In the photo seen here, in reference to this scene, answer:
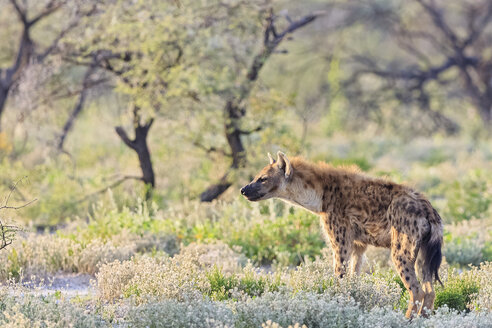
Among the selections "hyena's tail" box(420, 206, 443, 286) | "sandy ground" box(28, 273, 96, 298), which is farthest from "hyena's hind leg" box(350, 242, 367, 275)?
"sandy ground" box(28, 273, 96, 298)

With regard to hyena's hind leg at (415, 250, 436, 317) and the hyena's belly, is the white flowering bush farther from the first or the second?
hyena's hind leg at (415, 250, 436, 317)

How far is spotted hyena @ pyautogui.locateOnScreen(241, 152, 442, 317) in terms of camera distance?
6383mm

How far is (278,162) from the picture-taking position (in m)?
7.22

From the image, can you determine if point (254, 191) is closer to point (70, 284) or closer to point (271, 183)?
point (271, 183)

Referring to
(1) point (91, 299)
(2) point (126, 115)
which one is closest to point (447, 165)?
(2) point (126, 115)

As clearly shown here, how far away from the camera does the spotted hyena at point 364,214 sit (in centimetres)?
638

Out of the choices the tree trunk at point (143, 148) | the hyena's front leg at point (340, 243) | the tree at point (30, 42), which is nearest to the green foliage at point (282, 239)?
the hyena's front leg at point (340, 243)

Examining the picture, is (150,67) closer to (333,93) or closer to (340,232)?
(340,232)

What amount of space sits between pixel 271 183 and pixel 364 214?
1.00 meters

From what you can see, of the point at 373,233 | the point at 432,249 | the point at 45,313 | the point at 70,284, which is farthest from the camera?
the point at 70,284

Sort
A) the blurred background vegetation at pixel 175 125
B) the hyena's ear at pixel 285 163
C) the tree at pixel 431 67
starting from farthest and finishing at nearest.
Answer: the tree at pixel 431 67 → the blurred background vegetation at pixel 175 125 → the hyena's ear at pixel 285 163

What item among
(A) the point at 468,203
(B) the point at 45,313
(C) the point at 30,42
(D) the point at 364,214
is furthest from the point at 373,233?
(C) the point at 30,42

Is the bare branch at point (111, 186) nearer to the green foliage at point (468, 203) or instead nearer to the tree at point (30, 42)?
the tree at point (30, 42)

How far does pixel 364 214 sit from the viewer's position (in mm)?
6824
